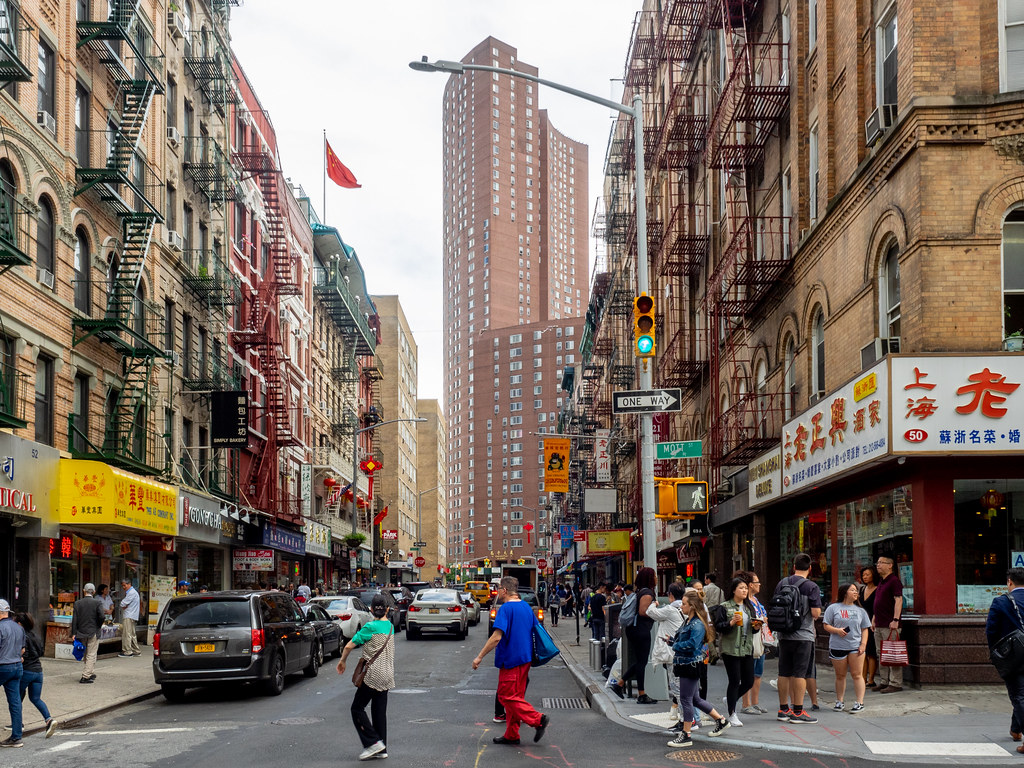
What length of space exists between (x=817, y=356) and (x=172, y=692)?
1329 cm

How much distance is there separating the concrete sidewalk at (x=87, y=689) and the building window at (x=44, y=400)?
4.55 m

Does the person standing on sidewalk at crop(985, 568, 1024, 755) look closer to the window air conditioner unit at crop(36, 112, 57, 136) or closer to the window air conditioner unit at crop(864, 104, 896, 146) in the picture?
the window air conditioner unit at crop(864, 104, 896, 146)

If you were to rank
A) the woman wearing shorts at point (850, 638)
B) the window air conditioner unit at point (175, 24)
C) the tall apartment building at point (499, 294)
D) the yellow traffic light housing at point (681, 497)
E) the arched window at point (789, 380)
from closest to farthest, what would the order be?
the woman wearing shorts at point (850, 638) → the yellow traffic light housing at point (681, 497) → the arched window at point (789, 380) → the window air conditioner unit at point (175, 24) → the tall apartment building at point (499, 294)

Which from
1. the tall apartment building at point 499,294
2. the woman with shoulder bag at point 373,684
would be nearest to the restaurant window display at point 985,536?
the woman with shoulder bag at point 373,684

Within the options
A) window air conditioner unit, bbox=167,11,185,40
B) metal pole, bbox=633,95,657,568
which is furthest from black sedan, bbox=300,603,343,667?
window air conditioner unit, bbox=167,11,185,40

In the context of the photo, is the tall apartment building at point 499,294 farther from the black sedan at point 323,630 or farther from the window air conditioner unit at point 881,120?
the window air conditioner unit at point 881,120

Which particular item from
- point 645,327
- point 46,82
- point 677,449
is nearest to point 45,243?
point 46,82

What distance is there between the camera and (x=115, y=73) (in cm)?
2809

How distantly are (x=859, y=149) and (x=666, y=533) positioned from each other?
79.8 ft

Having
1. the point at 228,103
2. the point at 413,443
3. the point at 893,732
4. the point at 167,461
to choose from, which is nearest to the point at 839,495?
the point at 893,732

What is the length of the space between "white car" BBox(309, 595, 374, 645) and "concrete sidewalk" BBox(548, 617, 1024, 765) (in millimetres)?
12637

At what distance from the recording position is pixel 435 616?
3384 cm

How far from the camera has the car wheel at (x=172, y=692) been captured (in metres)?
17.5

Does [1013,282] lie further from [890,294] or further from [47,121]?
[47,121]
